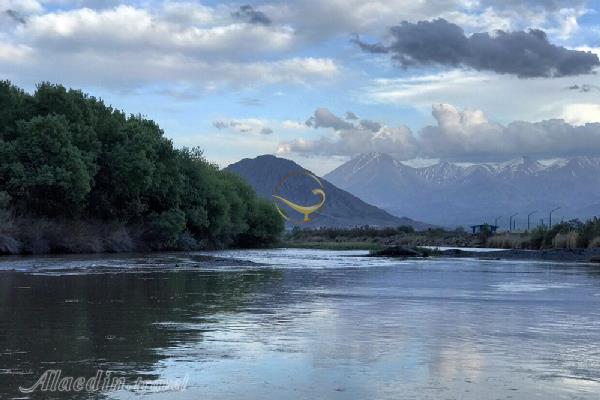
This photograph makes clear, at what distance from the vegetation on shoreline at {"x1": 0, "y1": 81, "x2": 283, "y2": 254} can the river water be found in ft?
126

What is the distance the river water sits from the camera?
915cm

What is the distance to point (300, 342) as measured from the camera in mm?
12492

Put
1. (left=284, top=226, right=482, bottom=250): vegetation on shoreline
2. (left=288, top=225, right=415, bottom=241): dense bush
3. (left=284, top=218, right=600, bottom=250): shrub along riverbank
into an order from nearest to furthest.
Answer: (left=284, top=218, right=600, bottom=250): shrub along riverbank, (left=284, top=226, right=482, bottom=250): vegetation on shoreline, (left=288, top=225, right=415, bottom=241): dense bush

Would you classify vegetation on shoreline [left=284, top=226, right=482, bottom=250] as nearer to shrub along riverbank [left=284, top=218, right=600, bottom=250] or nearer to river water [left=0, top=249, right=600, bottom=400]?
shrub along riverbank [left=284, top=218, right=600, bottom=250]

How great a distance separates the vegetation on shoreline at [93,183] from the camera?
59969 mm

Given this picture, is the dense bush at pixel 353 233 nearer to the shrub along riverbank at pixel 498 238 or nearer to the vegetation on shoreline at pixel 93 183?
the shrub along riverbank at pixel 498 238

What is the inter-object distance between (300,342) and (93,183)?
188ft

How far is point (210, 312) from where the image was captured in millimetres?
16625

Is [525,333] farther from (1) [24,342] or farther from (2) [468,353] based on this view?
(1) [24,342]

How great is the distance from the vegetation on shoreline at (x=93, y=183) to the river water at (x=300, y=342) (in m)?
38.4

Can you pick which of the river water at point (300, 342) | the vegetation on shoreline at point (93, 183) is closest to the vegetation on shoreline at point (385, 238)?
the vegetation on shoreline at point (93, 183)

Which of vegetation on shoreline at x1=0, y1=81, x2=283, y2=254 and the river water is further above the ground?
vegetation on shoreline at x1=0, y1=81, x2=283, y2=254

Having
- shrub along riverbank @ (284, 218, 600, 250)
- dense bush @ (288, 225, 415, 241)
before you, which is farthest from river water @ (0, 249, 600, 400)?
dense bush @ (288, 225, 415, 241)

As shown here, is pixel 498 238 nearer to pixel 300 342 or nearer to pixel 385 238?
pixel 385 238
